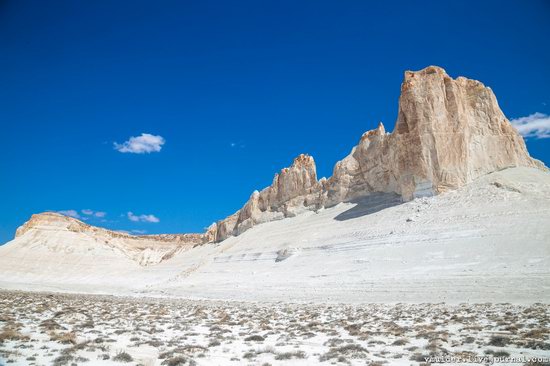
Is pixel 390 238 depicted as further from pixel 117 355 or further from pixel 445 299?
pixel 117 355

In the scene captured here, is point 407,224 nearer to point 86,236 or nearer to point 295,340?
point 295,340

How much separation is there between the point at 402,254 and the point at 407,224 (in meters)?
5.74

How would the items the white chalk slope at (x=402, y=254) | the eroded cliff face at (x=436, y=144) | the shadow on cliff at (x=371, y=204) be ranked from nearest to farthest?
the white chalk slope at (x=402, y=254) < the eroded cliff face at (x=436, y=144) < the shadow on cliff at (x=371, y=204)

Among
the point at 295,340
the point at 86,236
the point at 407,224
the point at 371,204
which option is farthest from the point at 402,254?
the point at 86,236

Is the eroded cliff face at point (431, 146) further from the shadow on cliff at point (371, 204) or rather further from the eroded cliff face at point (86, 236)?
the eroded cliff face at point (86, 236)

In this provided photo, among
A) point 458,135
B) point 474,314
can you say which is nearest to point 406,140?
point 458,135

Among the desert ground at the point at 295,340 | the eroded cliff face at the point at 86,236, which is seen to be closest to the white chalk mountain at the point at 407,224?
the desert ground at the point at 295,340

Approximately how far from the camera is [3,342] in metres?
10.5

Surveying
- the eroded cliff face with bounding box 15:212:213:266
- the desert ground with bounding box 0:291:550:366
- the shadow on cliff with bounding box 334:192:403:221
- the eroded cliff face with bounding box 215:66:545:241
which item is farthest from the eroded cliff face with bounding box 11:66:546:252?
the eroded cliff face with bounding box 15:212:213:266

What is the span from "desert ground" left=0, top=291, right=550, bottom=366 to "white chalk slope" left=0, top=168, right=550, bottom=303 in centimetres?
716

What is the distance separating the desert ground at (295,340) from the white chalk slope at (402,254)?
7162 millimetres

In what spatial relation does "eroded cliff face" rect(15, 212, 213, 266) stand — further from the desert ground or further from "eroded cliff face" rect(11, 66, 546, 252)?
the desert ground

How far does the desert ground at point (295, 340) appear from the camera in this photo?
877 centimetres

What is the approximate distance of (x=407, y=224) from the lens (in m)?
36.6
